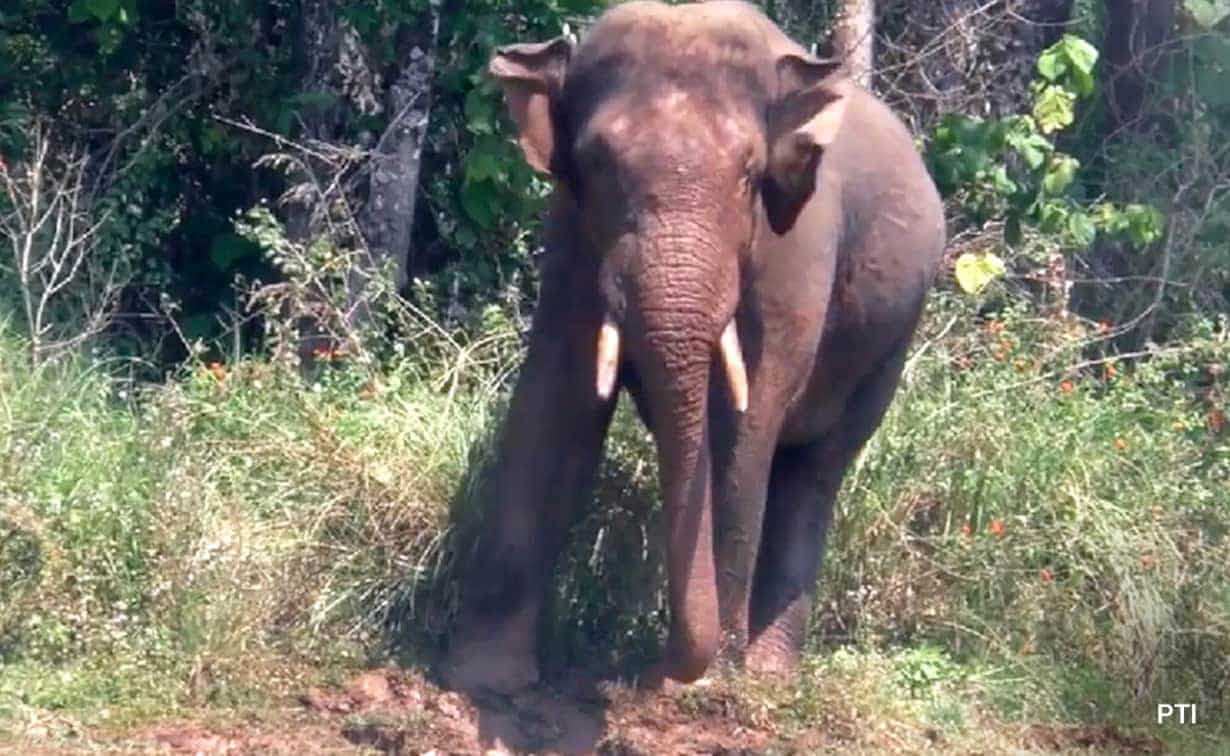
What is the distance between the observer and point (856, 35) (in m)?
12.4

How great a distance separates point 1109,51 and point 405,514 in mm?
7100

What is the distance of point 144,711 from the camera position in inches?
311

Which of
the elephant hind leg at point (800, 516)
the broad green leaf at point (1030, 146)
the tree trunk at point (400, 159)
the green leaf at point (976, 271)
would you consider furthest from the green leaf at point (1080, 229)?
the tree trunk at point (400, 159)

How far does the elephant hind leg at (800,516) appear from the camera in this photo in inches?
350

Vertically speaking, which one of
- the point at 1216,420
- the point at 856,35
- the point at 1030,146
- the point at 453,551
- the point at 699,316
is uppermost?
the point at 856,35

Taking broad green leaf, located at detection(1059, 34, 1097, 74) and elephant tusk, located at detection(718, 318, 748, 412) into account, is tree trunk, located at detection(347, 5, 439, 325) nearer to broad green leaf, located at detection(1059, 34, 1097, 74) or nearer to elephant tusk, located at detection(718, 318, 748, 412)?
broad green leaf, located at detection(1059, 34, 1097, 74)

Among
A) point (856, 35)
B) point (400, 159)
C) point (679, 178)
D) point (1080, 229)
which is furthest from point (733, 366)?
point (856, 35)

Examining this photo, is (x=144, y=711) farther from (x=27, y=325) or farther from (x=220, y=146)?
(x=220, y=146)

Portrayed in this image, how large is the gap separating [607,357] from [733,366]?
1.33ft

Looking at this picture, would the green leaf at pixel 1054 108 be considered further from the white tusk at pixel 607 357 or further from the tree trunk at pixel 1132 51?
the white tusk at pixel 607 357

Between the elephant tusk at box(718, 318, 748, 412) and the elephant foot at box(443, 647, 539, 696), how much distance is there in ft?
4.18

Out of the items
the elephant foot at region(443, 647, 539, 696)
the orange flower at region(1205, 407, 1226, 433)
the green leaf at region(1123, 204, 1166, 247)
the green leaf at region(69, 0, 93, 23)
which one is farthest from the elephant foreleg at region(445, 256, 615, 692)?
the green leaf at region(1123, 204, 1166, 247)

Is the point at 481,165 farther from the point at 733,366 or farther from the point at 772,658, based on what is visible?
the point at 733,366

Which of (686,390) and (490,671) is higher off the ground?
(686,390)
